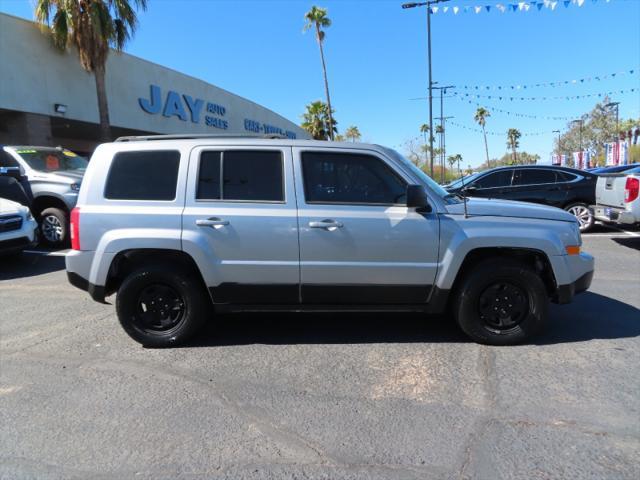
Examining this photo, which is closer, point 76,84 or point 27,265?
point 27,265

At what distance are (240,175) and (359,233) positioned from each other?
1162 millimetres

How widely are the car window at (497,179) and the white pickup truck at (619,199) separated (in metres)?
2.06

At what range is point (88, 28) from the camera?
15.7 metres

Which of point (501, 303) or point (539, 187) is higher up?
point (539, 187)

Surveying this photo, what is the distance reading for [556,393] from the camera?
10.7 feet

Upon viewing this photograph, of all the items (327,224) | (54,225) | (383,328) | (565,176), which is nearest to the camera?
(327,224)

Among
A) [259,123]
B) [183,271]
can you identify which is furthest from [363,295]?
[259,123]

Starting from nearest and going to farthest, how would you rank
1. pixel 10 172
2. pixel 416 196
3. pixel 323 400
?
pixel 323 400 < pixel 416 196 < pixel 10 172

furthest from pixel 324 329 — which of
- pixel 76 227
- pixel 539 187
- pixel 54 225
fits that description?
pixel 539 187

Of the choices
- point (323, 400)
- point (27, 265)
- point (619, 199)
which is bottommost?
point (323, 400)

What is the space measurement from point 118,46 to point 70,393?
16839mm

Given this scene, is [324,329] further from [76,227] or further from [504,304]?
[76,227]

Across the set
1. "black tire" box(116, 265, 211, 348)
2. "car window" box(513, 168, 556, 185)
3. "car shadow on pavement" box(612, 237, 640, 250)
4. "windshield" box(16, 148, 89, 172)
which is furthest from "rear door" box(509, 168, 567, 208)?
"windshield" box(16, 148, 89, 172)

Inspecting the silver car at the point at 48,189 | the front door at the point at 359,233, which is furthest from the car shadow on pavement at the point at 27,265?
the front door at the point at 359,233
